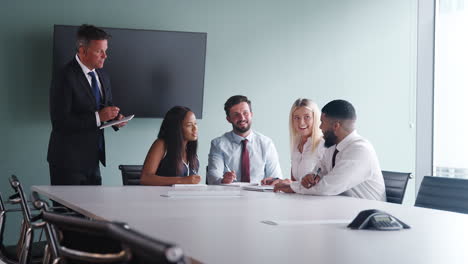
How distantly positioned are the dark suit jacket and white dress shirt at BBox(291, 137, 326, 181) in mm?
1504

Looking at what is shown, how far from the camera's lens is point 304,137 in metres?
5.36

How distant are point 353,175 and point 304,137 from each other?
1.55 m

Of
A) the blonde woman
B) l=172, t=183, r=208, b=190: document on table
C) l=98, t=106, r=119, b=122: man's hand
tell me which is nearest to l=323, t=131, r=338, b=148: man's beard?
l=172, t=183, r=208, b=190: document on table

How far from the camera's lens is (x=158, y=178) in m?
4.65

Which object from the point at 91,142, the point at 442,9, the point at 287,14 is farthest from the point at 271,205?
the point at 442,9

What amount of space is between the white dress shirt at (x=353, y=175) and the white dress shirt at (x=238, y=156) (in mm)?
1375

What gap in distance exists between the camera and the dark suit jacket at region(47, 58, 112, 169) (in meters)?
4.79

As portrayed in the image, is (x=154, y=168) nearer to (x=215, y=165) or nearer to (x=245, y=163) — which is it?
(x=215, y=165)

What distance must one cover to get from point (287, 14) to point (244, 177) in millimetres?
2383

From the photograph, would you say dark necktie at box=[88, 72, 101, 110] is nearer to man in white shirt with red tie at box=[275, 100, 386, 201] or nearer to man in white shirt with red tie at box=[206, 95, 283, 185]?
man in white shirt with red tie at box=[206, 95, 283, 185]

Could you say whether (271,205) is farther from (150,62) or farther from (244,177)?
(150,62)

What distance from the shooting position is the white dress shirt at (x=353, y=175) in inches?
150

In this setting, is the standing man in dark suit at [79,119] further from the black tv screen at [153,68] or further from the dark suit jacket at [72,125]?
the black tv screen at [153,68]

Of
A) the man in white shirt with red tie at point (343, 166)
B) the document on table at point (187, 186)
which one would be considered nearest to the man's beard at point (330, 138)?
the man in white shirt with red tie at point (343, 166)
